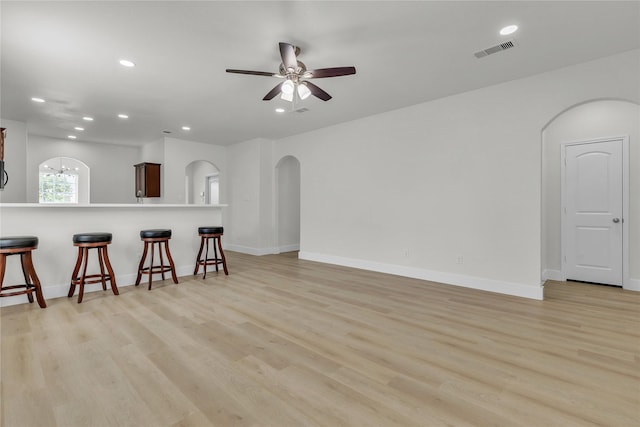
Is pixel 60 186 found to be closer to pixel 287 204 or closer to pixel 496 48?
pixel 287 204

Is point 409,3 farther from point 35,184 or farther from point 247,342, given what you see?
point 35,184

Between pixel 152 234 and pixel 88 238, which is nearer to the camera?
pixel 88 238

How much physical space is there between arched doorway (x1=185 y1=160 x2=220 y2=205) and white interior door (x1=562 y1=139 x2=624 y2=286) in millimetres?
8988

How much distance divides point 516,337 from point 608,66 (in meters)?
3.05

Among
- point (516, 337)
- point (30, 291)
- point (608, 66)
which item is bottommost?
point (516, 337)

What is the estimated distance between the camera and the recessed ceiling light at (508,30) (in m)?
2.66

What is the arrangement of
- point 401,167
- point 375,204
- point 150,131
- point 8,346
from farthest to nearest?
point 150,131, point 375,204, point 401,167, point 8,346

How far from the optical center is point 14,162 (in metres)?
5.41

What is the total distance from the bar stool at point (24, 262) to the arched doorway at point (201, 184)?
21.8ft

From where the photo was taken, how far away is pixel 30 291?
3.16m

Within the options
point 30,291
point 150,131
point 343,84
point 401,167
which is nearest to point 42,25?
point 30,291

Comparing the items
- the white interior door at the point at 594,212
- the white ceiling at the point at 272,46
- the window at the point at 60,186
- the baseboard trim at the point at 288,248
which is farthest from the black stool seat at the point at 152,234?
the window at the point at 60,186

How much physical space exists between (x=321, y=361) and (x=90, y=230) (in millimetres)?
3552

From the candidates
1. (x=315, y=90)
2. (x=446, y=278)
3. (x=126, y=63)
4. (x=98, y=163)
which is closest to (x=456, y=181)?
(x=446, y=278)
